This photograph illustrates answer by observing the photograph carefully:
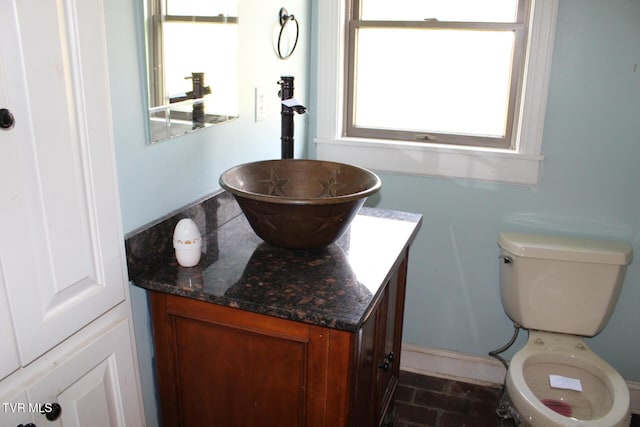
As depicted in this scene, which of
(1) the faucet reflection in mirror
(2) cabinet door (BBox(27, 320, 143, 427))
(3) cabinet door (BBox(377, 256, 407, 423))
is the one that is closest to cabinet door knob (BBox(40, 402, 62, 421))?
(2) cabinet door (BBox(27, 320, 143, 427))

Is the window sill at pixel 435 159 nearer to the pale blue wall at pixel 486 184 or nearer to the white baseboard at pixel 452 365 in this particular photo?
the pale blue wall at pixel 486 184

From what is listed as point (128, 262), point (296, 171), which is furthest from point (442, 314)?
point (128, 262)

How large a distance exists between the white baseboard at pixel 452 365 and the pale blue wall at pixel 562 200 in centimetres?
4

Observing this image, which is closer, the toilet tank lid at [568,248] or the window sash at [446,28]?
the toilet tank lid at [568,248]

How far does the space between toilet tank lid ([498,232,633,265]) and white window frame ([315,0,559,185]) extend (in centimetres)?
22

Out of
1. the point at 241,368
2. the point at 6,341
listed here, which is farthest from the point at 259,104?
the point at 6,341

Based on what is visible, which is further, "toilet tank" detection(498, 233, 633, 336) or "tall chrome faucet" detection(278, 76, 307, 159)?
"toilet tank" detection(498, 233, 633, 336)

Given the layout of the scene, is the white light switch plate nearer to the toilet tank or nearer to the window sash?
the window sash

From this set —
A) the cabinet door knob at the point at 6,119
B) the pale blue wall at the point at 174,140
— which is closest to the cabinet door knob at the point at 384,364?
the pale blue wall at the point at 174,140

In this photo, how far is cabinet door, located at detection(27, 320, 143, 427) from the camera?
1.03 m

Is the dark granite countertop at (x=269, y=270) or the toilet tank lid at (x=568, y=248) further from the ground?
the dark granite countertop at (x=269, y=270)

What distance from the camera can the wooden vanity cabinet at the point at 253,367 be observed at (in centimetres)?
123

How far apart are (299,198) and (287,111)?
0.57 metres

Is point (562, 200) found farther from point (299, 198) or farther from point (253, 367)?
point (253, 367)
